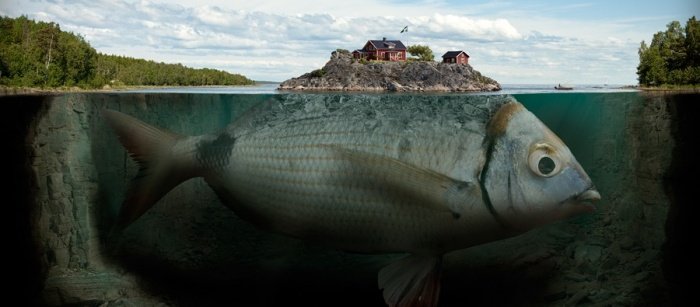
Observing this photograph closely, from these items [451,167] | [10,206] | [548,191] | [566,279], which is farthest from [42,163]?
[566,279]

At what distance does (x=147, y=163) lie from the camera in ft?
11.5

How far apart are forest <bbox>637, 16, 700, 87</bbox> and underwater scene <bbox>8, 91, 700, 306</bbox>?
0.43ft

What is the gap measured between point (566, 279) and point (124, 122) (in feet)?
10.3

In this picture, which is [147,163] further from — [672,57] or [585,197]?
[672,57]

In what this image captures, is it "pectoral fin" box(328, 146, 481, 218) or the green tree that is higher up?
the green tree

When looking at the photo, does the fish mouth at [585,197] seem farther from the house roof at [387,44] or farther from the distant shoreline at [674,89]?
the house roof at [387,44]

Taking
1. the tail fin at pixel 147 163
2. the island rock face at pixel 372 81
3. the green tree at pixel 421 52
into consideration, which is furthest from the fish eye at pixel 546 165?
the green tree at pixel 421 52

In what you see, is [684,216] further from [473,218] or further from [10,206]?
[10,206]

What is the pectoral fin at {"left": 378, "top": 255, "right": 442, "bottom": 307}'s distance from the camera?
115 inches

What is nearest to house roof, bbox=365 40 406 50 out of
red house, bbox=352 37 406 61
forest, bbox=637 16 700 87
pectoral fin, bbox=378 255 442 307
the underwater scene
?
red house, bbox=352 37 406 61

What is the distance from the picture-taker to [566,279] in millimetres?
4055

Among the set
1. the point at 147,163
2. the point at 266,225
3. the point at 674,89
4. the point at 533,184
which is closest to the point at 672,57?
the point at 674,89

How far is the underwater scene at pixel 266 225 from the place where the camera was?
12.2 ft

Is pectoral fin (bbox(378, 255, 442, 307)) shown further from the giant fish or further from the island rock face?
the island rock face
